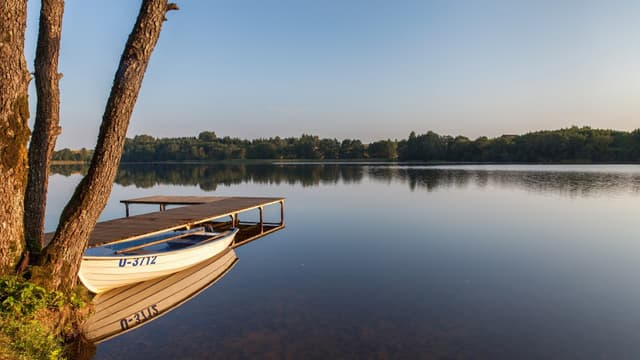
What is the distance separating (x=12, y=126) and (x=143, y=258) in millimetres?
3141

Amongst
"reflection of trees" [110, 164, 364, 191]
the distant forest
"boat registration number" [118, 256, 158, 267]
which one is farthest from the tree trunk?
the distant forest

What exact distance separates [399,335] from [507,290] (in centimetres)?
303

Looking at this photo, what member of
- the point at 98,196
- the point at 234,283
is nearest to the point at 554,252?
the point at 234,283

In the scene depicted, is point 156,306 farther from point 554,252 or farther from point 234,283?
point 554,252

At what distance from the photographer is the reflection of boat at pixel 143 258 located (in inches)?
230

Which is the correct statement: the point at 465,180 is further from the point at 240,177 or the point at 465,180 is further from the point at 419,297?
the point at 419,297

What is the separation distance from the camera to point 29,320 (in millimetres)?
4105

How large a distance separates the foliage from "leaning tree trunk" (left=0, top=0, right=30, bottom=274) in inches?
11.2

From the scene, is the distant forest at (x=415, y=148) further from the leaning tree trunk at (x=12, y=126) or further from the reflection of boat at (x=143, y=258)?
the leaning tree trunk at (x=12, y=126)

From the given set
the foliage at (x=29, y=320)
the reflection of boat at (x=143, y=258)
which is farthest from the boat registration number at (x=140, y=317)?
the foliage at (x=29, y=320)

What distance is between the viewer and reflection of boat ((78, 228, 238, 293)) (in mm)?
5852

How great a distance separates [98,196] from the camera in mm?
4785

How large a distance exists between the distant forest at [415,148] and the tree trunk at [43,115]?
268ft

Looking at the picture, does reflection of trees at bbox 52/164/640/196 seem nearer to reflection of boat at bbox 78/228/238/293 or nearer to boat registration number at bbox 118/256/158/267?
reflection of boat at bbox 78/228/238/293
